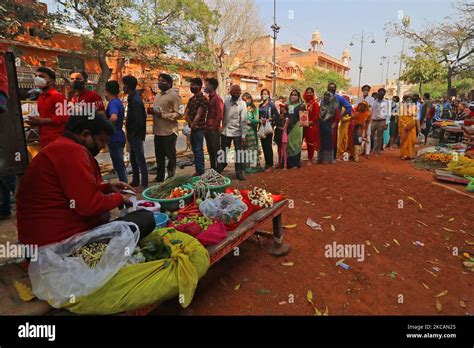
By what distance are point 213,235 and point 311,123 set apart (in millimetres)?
5924

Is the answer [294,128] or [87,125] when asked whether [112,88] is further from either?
[294,128]

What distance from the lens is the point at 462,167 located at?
6.75m

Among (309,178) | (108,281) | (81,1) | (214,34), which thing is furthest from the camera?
(214,34)

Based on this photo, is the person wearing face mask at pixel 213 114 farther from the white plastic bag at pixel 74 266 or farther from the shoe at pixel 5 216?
the white plastic bag at pixel 74 266

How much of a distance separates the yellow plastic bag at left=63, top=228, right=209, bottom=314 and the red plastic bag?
10.3 inches

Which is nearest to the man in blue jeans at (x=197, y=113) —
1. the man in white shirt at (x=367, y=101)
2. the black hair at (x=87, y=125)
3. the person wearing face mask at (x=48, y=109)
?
the person wearing face mask at (x=48, y=109)

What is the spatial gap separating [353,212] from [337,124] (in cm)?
422

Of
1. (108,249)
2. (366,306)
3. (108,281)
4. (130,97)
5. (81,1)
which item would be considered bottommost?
(366,306)

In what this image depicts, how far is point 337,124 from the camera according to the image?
8539 millimetres

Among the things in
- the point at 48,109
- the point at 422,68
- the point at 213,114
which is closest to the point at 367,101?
the point at 213,114

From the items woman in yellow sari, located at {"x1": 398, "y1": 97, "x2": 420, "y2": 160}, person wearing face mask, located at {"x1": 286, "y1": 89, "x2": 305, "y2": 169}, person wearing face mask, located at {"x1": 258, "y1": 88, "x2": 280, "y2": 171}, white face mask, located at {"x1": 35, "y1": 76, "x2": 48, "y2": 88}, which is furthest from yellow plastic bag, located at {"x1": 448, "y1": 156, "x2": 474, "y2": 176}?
white face mask, located at {"x1": 35, "y1": 76, "x2": 48, "y2": 88}
